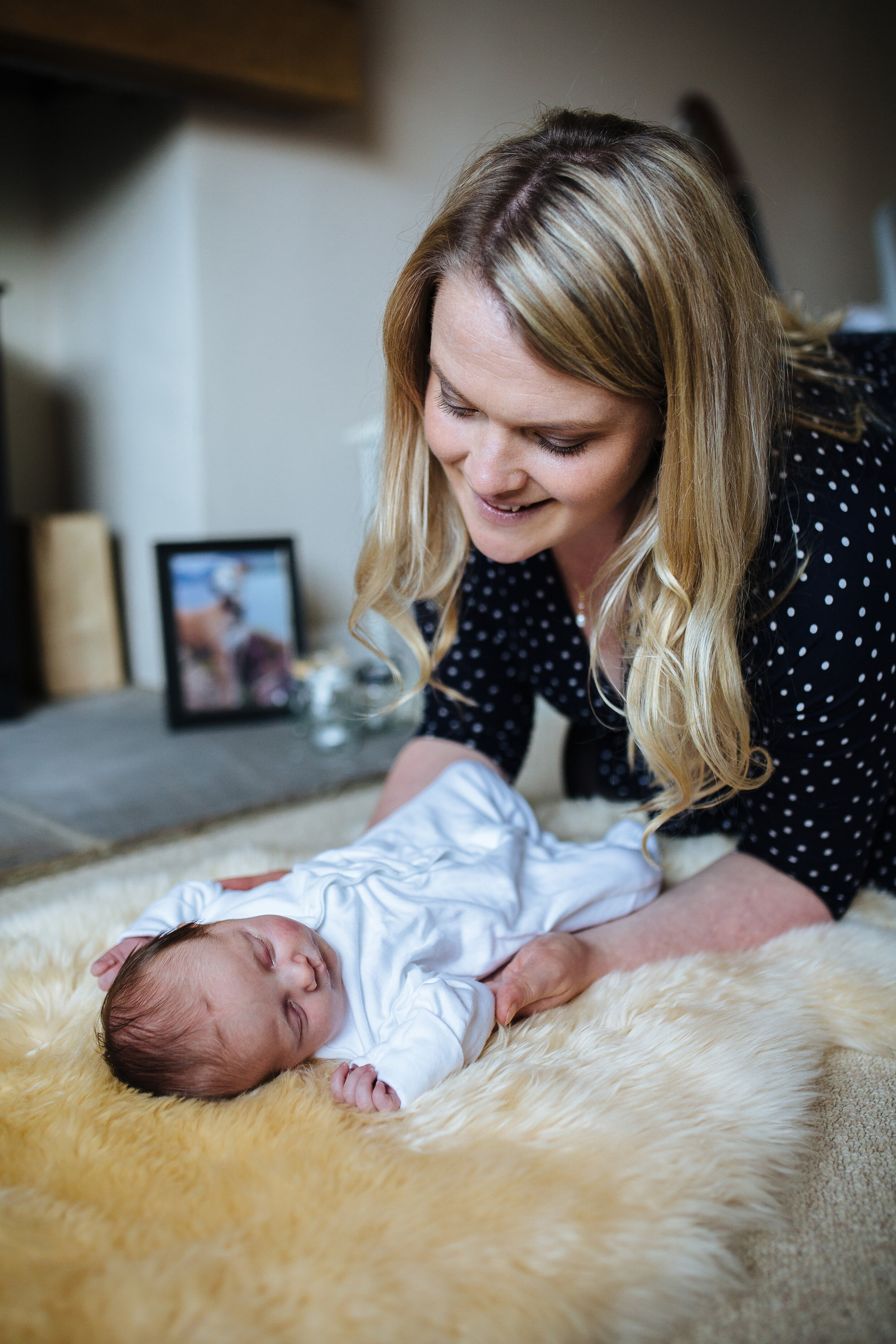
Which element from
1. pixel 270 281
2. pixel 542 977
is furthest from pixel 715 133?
pixel 542 977

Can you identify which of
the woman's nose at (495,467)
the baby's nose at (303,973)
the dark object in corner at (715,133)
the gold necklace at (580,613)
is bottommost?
the baby's nose at (303,973)

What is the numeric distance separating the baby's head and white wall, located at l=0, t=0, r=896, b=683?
1484mm

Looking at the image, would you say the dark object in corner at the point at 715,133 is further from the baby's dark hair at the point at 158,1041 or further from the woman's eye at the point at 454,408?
the baby's dark hair at the point at 158,1041

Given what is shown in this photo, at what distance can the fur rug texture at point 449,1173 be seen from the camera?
602 millimetres

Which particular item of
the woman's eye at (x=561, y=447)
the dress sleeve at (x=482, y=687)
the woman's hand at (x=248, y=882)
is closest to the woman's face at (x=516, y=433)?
the woman's eye at (x=561, y=447)

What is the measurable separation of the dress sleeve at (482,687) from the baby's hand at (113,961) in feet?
1.70

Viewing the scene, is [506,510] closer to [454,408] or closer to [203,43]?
[454,408]

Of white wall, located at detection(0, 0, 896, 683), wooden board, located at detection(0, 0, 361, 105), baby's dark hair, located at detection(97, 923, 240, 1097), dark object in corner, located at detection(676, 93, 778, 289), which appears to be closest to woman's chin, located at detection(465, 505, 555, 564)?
baby's dark hair, located at detection(97, 923, 240, 1097)

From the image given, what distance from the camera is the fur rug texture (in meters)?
0.60

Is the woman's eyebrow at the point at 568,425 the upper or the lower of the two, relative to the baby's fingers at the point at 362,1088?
upper

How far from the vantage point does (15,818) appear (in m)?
1.70

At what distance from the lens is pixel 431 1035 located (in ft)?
2.72

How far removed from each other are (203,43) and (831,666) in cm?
195

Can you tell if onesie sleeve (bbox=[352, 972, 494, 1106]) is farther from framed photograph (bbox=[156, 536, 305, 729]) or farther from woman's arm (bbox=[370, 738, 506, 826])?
framed photograph (bbox=[156, 536, 305, 729])
